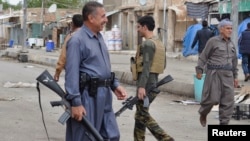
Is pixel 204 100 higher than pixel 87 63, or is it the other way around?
pixel 87 63

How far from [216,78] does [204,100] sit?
42cm

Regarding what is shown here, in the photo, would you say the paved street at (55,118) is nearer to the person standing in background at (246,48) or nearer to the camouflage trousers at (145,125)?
the camouflage trousers at (145,125)

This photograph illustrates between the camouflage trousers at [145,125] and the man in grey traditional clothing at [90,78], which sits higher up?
the man in grey traditional clothing at [90,78]

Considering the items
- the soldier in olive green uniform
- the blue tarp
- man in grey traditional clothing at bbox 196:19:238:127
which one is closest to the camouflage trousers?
the soldier in olive green uniform

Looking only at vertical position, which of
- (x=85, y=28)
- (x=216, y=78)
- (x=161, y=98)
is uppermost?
(x=85, y=28)

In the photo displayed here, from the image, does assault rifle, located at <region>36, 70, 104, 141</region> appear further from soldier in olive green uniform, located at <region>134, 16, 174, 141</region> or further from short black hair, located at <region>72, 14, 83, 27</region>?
short black hair, located at <region>72, 14, 83, 27</region>

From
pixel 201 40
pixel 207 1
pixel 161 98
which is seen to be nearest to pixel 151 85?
pixel 161 98

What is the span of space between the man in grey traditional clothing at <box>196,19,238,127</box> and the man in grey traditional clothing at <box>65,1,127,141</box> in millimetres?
3329

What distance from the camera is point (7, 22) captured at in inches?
3073

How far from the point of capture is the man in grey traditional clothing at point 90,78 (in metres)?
5.59

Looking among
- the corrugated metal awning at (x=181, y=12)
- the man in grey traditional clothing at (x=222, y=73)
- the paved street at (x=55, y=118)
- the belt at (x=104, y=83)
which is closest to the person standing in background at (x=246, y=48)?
the paved street at (x=55, y=118)

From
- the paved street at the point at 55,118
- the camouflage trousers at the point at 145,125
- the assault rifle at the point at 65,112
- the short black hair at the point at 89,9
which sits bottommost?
the paved street at the point at 55,118

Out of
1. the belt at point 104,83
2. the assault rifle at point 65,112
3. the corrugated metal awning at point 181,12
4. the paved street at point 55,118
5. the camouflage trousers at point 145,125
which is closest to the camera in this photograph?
the assault rifle at point 65,112

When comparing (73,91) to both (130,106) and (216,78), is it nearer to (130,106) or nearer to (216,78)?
(130,106)
